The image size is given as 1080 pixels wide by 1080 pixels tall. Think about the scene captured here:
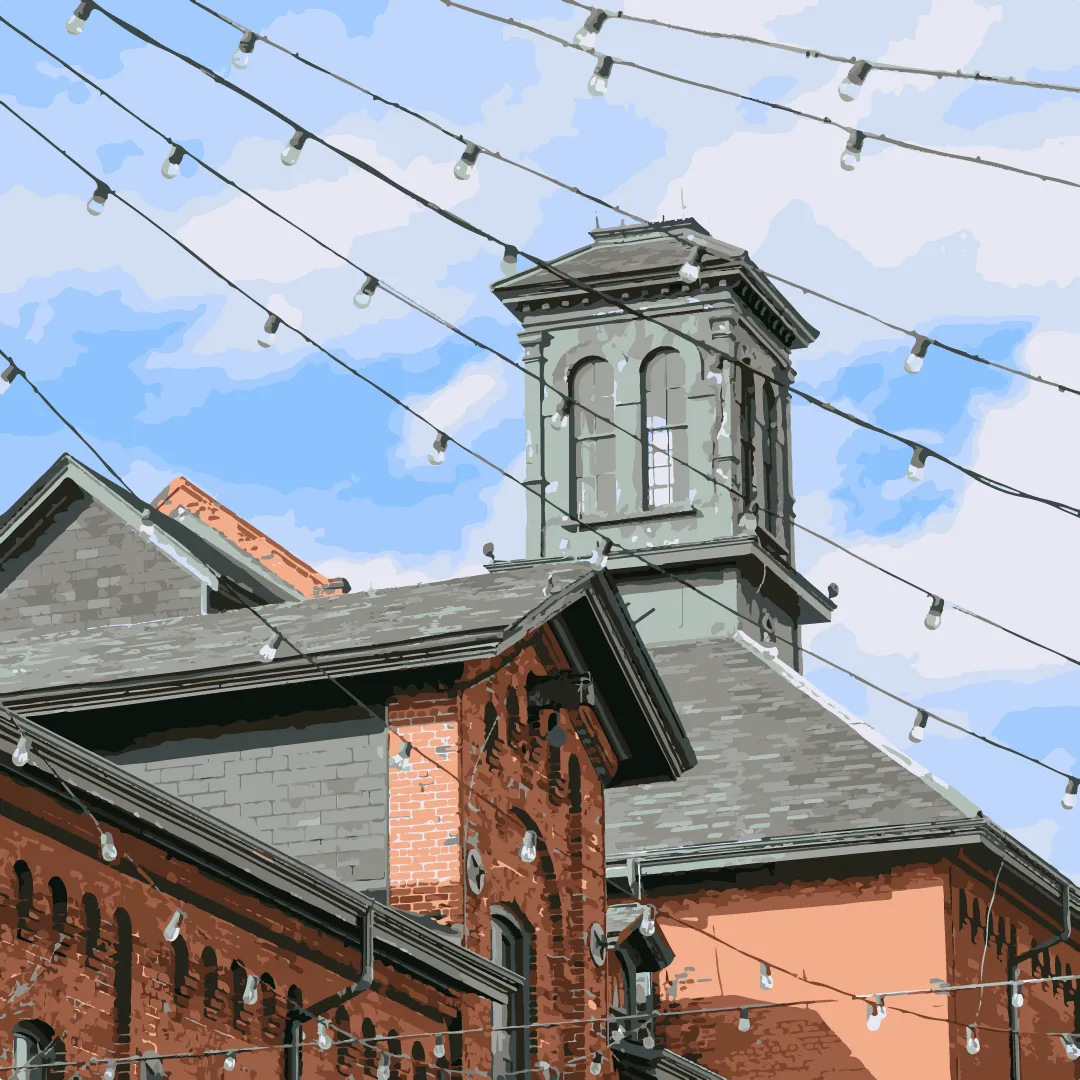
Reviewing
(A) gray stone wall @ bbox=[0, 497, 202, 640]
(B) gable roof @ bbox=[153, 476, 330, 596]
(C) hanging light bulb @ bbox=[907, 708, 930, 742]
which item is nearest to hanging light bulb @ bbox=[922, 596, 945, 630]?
(C) hanging light bulb @ bbox=[907, 708, 930, 742]

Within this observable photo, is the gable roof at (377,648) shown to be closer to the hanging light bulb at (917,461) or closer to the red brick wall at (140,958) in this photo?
the red brick wall at (140,958)

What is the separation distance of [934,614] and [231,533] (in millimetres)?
24440

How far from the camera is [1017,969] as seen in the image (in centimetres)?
3269

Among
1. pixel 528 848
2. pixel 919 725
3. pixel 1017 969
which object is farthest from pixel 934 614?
pixel 1017 969

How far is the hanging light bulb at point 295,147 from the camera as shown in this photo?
12195 millimetres

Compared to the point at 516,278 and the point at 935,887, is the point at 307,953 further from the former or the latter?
the point at 516,278

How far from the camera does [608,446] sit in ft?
125

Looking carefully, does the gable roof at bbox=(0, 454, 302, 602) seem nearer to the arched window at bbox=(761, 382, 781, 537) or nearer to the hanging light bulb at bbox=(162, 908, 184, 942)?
the hanging light bulb at bbox=(162, 908, 184, 942)

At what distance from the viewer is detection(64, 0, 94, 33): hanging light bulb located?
11.6 metres

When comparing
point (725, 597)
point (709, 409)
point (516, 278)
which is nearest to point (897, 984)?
point (725, 597)

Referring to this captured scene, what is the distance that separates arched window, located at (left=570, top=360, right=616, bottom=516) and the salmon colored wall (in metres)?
7.89

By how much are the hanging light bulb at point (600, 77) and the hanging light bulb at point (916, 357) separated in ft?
6.90

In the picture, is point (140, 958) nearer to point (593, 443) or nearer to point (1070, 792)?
point (1070, 792)

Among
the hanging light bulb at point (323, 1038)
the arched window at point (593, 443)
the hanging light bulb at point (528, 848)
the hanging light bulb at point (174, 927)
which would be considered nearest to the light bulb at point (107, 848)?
the hanging light bulb at point (174, 927)
